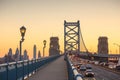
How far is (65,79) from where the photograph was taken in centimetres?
2845

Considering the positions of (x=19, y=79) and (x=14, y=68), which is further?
(x=19, y=79)

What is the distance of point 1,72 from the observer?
737 inches

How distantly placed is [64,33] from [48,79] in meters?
128


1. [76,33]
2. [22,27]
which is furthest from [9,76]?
[76,33]

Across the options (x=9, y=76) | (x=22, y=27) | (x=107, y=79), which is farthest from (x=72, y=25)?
(x=9, y=76)

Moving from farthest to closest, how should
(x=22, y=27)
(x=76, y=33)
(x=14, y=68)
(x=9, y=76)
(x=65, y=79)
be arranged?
(x=76, y=33)
(x=22, y=27)
(x=65, y=79)
(x=14, y=68)
(x=9, y=76)

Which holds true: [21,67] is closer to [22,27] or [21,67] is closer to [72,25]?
[22,27]

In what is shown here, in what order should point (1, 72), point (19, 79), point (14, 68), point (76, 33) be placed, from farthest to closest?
point (76, 33)
point (19, 79)
point (14, 68)
point (1, 72)

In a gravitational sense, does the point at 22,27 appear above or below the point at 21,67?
above

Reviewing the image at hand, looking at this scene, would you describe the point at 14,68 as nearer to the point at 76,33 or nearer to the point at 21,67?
the point at 21,67

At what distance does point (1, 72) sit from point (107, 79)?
4710cm

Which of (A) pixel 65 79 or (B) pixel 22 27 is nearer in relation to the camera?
(A) pixel 65 79

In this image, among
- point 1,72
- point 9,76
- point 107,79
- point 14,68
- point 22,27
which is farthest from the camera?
point 107,79

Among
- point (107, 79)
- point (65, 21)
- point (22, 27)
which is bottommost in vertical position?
point (107, 79)
